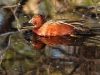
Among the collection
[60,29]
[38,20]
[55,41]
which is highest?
Answer: [38,20]

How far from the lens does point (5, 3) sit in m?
10.2

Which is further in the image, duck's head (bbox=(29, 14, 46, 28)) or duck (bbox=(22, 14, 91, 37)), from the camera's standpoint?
duck's head (bbox=(29, 14, 46, 28))

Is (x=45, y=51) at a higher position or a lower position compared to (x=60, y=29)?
lower

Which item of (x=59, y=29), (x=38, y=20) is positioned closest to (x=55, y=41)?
(x=59, y=29)

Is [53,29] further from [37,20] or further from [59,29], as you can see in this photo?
[37,20]

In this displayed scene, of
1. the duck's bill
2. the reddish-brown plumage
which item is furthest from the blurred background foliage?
the reddish-brown plumage

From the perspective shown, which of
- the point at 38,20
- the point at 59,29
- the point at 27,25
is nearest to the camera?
the point at 59,29

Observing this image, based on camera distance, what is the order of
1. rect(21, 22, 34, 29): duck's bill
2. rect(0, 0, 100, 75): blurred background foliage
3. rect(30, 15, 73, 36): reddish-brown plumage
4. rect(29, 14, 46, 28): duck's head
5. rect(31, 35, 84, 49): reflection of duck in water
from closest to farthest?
rect(0, 0, 100, 75): blurred background foliage
rect(31, 35, 84, 49): reflection of duck in water
rect(30, 15, 73, 36): reddish-brown plumage
rect(29, 14, 46, 28): duck's head
rect(21, 22, 34, 29): duck's bill

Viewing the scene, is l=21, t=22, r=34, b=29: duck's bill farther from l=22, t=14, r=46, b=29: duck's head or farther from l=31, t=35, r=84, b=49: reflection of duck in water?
l=31, t=35, r=84, b=49: reflection of duck in water

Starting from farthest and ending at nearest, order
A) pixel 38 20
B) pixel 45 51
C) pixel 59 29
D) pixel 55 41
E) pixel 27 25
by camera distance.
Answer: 1. pixel 27 25
2. pixel 38 20
3. pixel 59 29
4. pixel 55 41
5. pixel 45 51

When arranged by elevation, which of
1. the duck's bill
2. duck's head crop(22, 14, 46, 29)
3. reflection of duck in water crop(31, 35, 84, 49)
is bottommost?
reflection of duck in water crop(31, 35, 84, 49)

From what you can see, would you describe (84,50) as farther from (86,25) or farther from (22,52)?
(86,25)

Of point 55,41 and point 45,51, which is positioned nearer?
point 45,51

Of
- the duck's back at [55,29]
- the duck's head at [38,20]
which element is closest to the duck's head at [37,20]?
the duck's head at [38,20]
